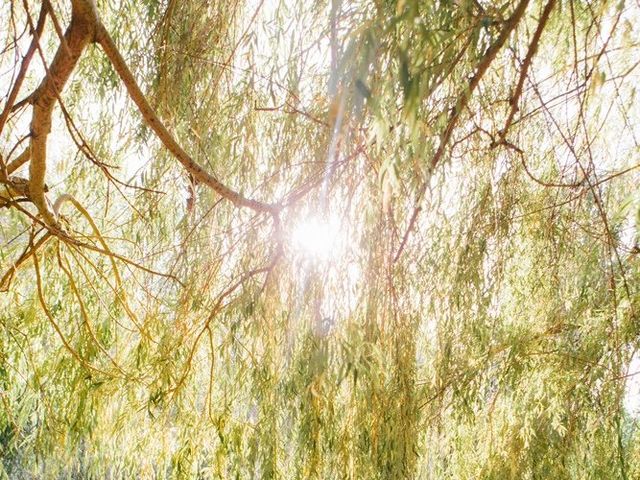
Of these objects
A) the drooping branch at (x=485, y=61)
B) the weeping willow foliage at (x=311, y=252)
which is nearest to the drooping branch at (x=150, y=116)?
the weeping willow foliage at (x=311, y=252)

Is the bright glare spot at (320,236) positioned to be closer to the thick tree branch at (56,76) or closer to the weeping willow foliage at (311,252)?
the weeping willow foliage at (311,252)

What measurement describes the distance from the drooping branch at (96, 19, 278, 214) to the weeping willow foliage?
16 mm

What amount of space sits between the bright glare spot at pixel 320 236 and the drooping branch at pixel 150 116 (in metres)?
0.08

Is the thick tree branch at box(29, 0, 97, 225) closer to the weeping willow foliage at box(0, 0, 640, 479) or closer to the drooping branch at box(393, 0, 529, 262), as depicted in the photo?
the weeping willow foliage at box(0, 0, 640, 479)

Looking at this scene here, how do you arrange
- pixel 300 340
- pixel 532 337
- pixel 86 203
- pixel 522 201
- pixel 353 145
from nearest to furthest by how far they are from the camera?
pixel 353 145
pixel 300 340
pixel 522 201
pixel 86 203
pixel 532 337

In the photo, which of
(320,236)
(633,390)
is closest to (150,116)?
(320,236)

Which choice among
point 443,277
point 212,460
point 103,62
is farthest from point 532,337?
point 103,62

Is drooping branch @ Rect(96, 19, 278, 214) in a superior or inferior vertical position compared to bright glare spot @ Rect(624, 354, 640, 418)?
superior

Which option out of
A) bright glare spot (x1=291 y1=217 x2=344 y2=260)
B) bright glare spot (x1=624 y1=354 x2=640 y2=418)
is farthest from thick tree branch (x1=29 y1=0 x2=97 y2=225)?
bright glare spot (x1=624 y1=354 x2=640 y2=418)

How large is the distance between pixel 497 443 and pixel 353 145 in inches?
57.0

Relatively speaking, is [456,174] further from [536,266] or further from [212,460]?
[212,460]

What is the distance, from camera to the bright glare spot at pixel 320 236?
1.37 metres

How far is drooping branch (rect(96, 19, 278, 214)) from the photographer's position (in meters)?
1.12

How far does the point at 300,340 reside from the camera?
4.89 ft
